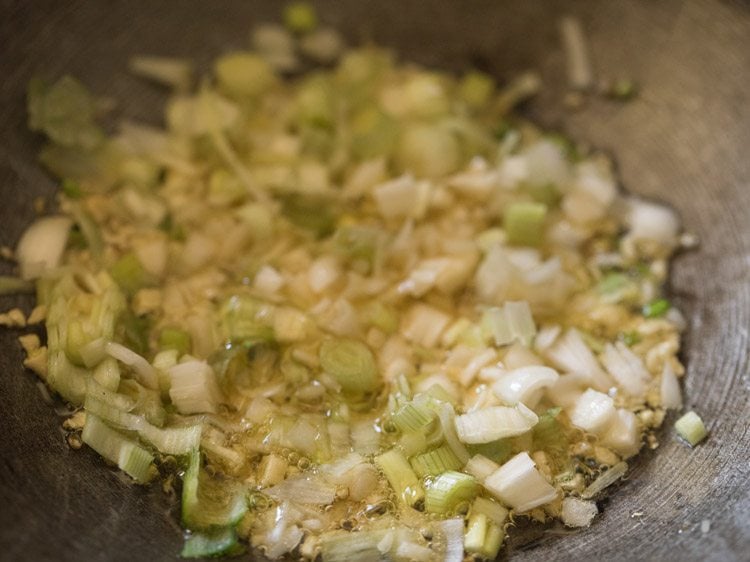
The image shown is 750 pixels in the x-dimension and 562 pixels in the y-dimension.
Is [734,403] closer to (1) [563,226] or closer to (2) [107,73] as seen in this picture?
(1) [563,226]

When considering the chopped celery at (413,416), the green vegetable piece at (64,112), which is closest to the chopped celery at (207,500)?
the chopped celery at (413,416)

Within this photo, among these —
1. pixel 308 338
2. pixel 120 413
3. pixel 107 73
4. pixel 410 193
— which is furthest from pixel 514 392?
pixel 107 73

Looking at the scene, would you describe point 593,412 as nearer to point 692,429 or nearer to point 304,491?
point 692,429

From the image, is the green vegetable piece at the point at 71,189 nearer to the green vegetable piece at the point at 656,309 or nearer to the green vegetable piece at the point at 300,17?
the green vegetable piece at the point at 300,17

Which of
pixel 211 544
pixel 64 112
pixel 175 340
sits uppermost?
pixel 64 112

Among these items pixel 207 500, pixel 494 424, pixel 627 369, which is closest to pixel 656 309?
pixel 627 369

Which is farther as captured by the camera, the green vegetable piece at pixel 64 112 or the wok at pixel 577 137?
the green vegetable piece at pixel 64 112
